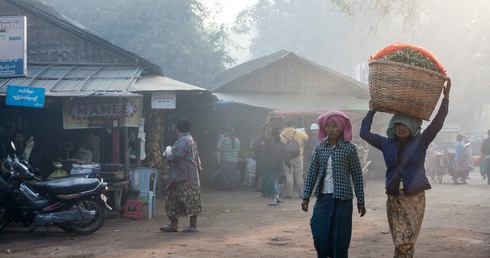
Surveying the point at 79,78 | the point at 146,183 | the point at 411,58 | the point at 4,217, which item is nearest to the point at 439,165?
the point at 79,78

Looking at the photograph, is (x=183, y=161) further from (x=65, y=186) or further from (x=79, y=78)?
(x=79, y=78)

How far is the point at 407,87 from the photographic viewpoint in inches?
236

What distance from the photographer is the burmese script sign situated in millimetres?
13266

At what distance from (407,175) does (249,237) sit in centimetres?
435

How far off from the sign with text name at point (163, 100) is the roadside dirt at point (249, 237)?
2256 mm

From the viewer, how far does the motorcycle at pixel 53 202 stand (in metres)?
10.1

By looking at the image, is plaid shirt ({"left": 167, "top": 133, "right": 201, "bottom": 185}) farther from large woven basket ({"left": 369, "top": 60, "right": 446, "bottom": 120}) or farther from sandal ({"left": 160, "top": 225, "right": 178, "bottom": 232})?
large woven basket ({"left": 369, "top": 60, "right": 446, "bottom": 120})

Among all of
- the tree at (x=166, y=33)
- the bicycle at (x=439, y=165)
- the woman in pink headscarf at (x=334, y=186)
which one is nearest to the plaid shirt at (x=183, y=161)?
the woman in pink headscarf at (x=334, y=186)

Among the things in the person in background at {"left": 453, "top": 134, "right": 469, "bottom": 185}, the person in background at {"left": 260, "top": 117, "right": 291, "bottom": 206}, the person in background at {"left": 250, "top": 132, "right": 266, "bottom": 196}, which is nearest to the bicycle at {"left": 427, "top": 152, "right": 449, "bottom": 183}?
the person in background at {"left": 453, "top": 134, "right": 469, "bottom": 185}

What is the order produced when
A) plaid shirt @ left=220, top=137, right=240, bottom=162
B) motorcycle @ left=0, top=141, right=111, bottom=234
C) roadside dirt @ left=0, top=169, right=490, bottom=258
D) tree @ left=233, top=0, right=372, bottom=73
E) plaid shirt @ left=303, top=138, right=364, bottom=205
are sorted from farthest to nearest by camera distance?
1. tree @ left=233, top=0, right=372, bottom=73
2. plaid shirt @ left=220, top=137, right=240, bottom=162
3. motorcycle @ left=0, top=141, right=111, bottom=234
4. roadside dirt @ left=0, top=169, right=490, bottom=258
5. plaid shirt @ left=303, top=138, right=364, bottom=205

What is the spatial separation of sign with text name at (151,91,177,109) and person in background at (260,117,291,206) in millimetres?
2212

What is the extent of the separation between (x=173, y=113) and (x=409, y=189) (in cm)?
1403

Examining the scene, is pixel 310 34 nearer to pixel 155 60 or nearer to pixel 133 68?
pixel 155 60

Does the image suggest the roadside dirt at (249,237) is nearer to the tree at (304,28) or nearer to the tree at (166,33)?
the tree at (166,33)
